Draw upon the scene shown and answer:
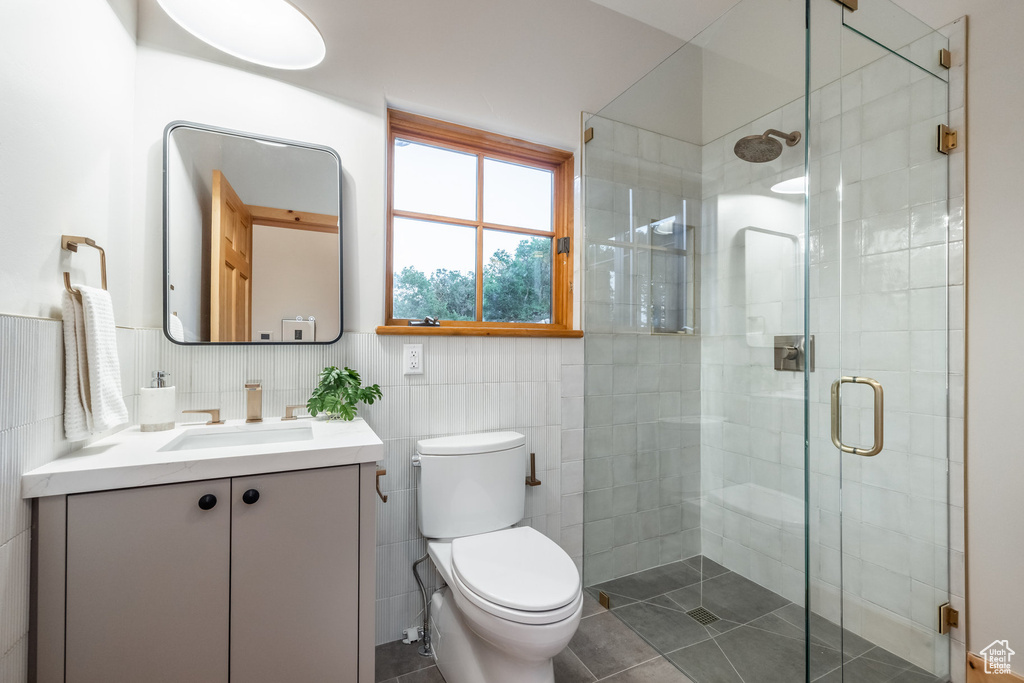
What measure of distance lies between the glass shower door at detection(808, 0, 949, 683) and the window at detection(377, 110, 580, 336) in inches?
40.0

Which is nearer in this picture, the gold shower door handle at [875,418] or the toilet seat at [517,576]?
the toilet seat at [517,576]

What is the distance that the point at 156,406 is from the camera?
1.36 meters

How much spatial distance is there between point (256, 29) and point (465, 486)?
5.31 ft

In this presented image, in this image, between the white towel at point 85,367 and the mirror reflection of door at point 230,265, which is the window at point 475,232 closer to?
the mirror reflection of door at point 230,265

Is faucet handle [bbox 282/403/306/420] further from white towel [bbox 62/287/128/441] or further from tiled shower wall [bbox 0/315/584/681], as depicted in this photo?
white towel [bbox 62/287/128/441]

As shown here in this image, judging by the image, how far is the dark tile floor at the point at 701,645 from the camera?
54.5 inches

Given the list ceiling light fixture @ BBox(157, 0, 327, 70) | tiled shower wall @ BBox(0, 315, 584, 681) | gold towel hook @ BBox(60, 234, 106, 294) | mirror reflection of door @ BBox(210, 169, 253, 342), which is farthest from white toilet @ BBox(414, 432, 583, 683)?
ceiling light fixture @ BBox(157, 0, 327, 70)

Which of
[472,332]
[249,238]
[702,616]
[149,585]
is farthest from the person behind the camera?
[472,332]

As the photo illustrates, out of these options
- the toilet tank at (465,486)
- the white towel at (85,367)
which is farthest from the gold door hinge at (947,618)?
the white towel at (85,367)

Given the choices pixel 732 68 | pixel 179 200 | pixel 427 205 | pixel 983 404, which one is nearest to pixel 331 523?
pixel 179 200

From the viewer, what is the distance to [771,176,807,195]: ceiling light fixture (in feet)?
4.49

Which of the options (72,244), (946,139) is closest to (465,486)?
(72,244)

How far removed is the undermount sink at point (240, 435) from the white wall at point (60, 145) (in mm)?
406

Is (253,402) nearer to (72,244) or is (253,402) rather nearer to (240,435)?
(240,435)
